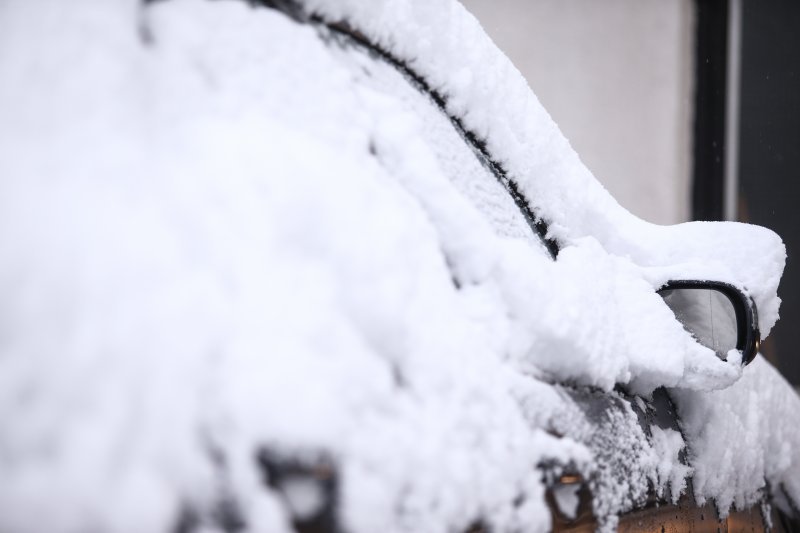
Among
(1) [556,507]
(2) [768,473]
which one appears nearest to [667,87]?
(2) [768,473]

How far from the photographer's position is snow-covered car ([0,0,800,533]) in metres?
0.54

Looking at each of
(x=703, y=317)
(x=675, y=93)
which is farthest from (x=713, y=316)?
(x=675, y=93)

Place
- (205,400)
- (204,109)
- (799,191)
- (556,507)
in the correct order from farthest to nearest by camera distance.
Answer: (799,191) < (556,507) < (204,109) < (205,400)

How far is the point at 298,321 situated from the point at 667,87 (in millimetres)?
6959

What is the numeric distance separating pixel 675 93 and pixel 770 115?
34.9 inches

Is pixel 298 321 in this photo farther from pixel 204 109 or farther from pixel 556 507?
pixel 556 507

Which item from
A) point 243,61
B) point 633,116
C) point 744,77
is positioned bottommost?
point 633,116

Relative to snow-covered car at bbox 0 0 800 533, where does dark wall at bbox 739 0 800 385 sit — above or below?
above

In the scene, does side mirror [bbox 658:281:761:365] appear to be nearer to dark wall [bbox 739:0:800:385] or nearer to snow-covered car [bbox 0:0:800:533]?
snow-covered car [bbox 0:0:800:533]

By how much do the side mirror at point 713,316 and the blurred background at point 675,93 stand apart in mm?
5227

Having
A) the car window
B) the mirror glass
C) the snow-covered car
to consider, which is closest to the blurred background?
the mirror glass

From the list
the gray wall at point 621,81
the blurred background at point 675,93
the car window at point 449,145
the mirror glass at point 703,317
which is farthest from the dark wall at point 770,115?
the car window at point 449,145

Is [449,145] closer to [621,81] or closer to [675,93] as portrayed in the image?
[621,81]

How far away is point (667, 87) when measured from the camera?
6.77 meters
